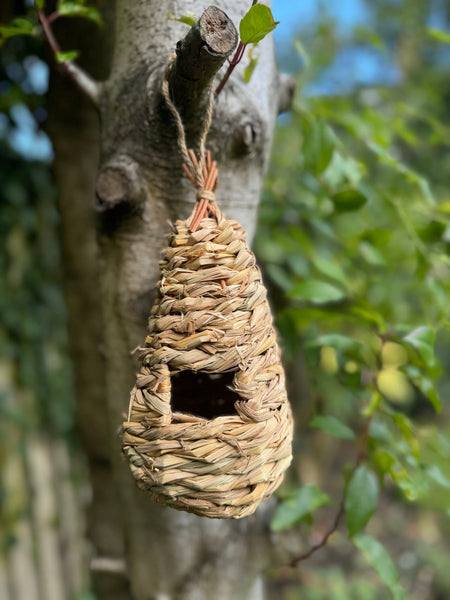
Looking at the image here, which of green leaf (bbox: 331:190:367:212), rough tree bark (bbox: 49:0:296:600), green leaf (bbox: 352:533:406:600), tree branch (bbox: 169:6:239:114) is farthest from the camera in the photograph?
green leaf (bbox: 331:190:367:212)

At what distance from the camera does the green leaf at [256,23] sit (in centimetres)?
47

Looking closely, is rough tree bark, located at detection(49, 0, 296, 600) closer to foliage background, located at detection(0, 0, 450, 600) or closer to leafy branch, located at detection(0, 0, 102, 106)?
leafy branch, located at detection(0, 0, 102, 106)

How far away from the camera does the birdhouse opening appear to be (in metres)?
0.77

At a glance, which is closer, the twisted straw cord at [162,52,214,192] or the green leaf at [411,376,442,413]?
Result: the twisted straw cord at [162,52,214,192]

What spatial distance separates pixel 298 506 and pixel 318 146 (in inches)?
22.3

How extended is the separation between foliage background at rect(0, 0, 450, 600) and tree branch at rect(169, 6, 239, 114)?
0.99 feet

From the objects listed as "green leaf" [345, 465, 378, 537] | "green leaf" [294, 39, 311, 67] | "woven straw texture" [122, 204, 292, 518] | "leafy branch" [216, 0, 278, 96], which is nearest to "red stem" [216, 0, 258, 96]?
"leafy branch" [216, 0, 278, 96]

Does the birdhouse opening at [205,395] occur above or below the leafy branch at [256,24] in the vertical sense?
below

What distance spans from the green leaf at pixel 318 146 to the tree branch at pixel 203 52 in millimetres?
278

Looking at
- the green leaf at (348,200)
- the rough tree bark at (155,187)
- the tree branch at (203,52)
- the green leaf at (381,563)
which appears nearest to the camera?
the tree branch at (203,52)

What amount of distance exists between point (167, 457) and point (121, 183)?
12.8 inches

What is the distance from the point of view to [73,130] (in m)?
0.99

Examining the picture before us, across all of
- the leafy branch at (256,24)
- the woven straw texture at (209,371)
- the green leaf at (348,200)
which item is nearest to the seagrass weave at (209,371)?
the woven straw texture at (209,371)

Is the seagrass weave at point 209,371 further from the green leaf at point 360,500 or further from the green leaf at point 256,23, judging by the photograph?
the green leaf at point 360,500
